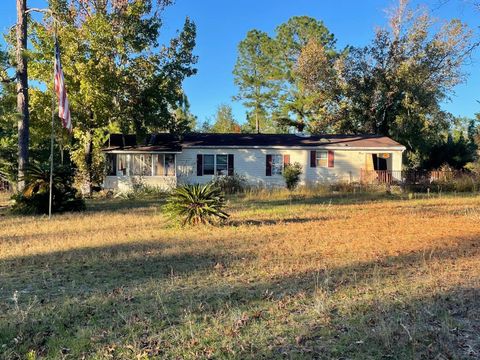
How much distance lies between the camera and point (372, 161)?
26828mm

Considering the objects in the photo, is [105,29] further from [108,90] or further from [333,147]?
[333,147]

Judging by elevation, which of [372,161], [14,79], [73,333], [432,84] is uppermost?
[432,84]

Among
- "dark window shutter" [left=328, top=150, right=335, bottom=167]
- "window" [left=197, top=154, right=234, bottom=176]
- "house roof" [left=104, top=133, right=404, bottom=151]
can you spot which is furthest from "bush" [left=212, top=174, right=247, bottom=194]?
"dark window shutter" [left=328, top=150, right=335, bottom=167]

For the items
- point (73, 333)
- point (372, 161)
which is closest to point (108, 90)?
point (372, 161)

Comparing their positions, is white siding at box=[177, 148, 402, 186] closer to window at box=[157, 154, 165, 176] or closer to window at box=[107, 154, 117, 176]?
window at box=[157, 154, 165, 176]

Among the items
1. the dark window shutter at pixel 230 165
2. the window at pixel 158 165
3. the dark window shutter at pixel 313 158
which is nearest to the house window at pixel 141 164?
the window at pixel 158 165

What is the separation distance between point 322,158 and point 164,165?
9.18 meters

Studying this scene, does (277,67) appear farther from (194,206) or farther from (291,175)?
(194,206)

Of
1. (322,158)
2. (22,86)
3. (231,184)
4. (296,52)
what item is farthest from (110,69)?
(296,52)

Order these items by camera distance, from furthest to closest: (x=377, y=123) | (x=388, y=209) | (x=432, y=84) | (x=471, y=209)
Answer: (x=377, y=123)
(x=432, y=84)
(x=388, y=209)
(x=471, y=209)

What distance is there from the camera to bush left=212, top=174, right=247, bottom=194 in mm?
24745

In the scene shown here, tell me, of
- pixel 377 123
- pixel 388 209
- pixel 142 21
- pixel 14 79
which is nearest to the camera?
pixel 388 209

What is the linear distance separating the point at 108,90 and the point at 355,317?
18.4 m

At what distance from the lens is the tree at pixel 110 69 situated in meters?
20.2
